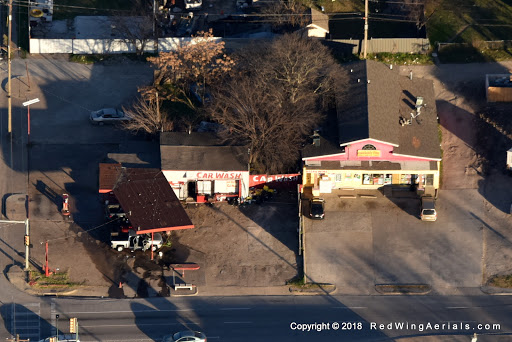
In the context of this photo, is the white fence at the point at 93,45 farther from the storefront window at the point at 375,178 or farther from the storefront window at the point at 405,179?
the storefront window at the point at 405,179

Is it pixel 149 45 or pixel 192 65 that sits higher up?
pixel 149 45

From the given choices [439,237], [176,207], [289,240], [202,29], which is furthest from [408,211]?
[202,29]

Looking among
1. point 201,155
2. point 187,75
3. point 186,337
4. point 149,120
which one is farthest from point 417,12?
point 186,337

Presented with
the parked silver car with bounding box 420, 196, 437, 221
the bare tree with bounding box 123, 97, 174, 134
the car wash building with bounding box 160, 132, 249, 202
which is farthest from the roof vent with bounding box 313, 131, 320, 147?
the bare tree with bounding box 123, 97, 174, 134

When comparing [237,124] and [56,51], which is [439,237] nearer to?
[237,124]

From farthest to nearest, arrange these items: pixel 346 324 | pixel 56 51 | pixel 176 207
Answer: pixel 56 51 < pixel 176 207 < pixel 346 324

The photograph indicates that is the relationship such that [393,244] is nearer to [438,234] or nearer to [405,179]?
[438,234]

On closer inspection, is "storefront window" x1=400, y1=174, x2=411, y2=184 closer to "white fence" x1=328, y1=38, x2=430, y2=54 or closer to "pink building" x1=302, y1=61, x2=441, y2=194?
"pink building" x1=302, y1=61, x2=441, y2=194
